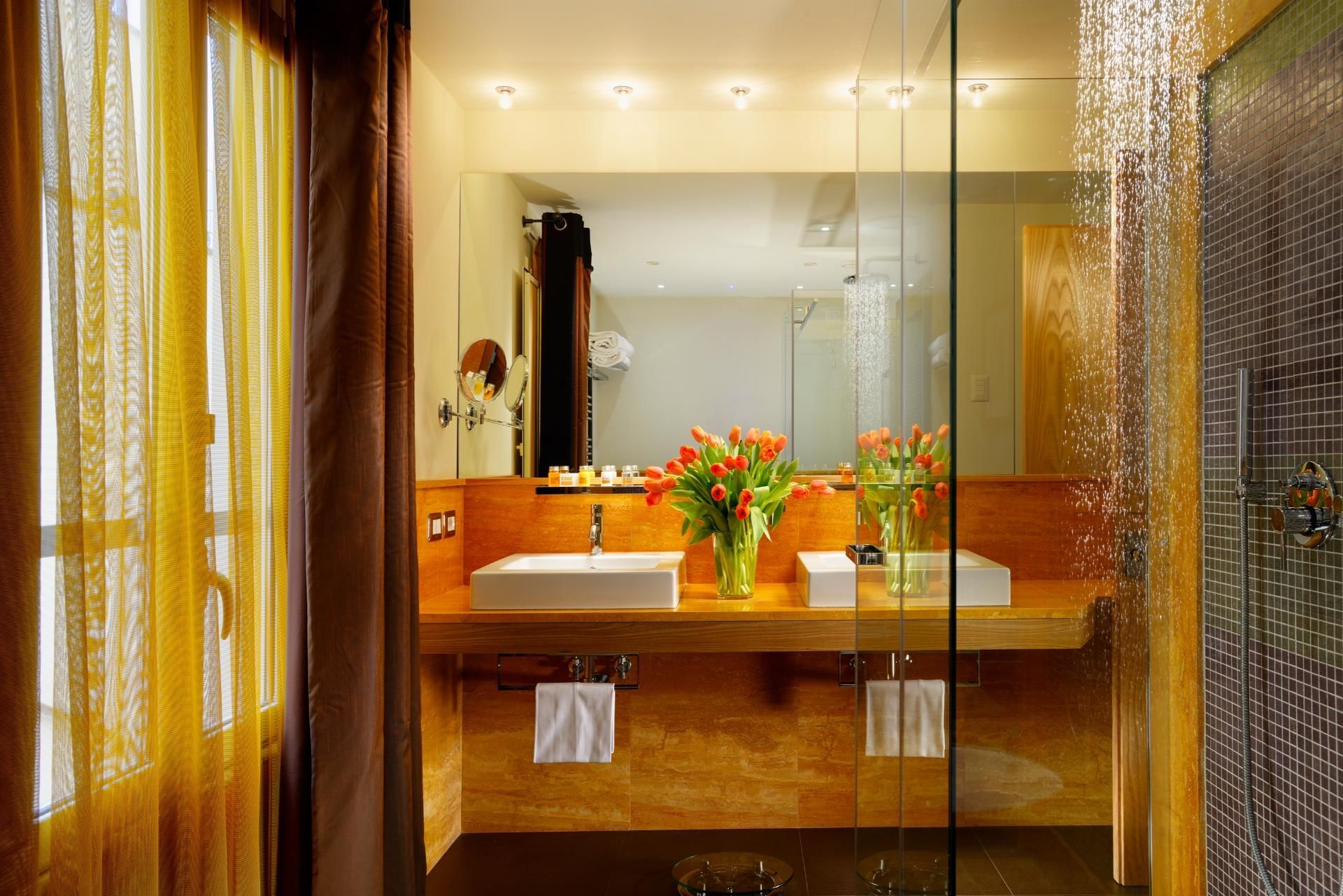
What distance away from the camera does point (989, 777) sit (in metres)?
1.19

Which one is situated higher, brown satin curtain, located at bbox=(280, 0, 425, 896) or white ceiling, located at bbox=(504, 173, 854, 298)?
white ceiling, located at bbox=(504, 173, 854, 298)

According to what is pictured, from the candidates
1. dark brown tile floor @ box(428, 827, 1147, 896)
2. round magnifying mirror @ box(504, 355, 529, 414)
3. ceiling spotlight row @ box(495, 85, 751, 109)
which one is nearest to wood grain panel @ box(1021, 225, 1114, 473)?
dark brown tile floor @ box(428, 827, 1147, 896)

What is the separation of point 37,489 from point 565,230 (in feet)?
6.62

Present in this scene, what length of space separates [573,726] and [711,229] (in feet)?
5.50

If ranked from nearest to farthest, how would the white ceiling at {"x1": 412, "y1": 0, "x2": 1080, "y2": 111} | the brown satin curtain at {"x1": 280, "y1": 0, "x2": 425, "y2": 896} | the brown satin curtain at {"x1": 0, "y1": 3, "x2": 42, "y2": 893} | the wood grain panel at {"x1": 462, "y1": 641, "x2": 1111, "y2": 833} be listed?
the brown satin curtain at {"x1": 0, "y1": 3, "x2": 42, "y2": 893}
the brown satin curtain at {"x1": 280, "y1": 0, "x2": 425, "y2": 896}
the white ceiling at {"x1": 412, "y1": 0, "x2": 1080, "y2": 111}
the wood grain panel at {"x1": 462, "y1": 641, "x2": 1111, "y2": 833}

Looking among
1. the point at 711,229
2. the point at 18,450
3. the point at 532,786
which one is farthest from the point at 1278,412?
the point at 532,786

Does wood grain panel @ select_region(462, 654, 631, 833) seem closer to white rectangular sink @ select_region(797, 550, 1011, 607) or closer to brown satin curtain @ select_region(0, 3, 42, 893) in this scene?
white rectangular sink @ select_region(797, 550, 1011, 607)

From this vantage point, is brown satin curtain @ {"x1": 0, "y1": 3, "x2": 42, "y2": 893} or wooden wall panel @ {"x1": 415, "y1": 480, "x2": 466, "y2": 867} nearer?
brown satin curtain @ {"x1": 0, "y1": 3, "x2": 42, "y2": 893}

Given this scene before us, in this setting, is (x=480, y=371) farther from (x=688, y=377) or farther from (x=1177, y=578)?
(x=1177, y=578)

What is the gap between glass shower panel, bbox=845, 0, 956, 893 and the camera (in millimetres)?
1263

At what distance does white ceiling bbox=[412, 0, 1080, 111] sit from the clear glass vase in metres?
1.31

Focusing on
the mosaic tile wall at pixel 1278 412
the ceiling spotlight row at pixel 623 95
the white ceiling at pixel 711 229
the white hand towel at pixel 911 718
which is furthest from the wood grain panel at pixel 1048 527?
the ceiling spotlight row at pixel 623 95

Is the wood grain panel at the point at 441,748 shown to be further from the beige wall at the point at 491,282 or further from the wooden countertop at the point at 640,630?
the beige wall at the point at 491,282

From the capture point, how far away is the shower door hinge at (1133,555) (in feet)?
3.57
